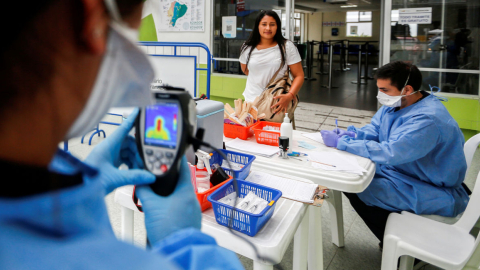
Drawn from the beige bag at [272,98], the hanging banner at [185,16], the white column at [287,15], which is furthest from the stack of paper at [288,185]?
the hanging banner at [185,16]

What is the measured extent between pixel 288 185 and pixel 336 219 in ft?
2.73

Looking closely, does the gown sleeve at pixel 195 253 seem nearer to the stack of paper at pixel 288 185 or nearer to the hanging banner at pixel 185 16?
the stack of paper at pixel 288 185

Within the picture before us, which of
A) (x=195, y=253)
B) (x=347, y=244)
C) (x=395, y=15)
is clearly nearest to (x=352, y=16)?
(x=395, y=15)

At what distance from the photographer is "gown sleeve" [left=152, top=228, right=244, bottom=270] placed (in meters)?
0.44

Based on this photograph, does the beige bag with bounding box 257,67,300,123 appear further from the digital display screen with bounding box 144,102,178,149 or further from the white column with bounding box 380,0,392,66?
the white column with bounding box 380,0,392,66

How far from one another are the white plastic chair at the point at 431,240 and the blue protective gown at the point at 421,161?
16 centimetres

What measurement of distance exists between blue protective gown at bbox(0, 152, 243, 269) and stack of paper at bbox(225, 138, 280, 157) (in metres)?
1.43

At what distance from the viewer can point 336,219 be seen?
2.06 meters

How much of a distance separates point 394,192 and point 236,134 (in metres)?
0.92

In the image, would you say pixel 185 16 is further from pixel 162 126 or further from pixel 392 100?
pixel 162 126

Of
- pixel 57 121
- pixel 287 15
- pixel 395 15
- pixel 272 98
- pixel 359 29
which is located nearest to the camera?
pixel 57 121

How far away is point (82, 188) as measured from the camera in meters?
0.31

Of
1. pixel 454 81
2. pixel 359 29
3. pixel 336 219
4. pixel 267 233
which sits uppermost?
pixel 359 29

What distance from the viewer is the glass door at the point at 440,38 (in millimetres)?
3818
